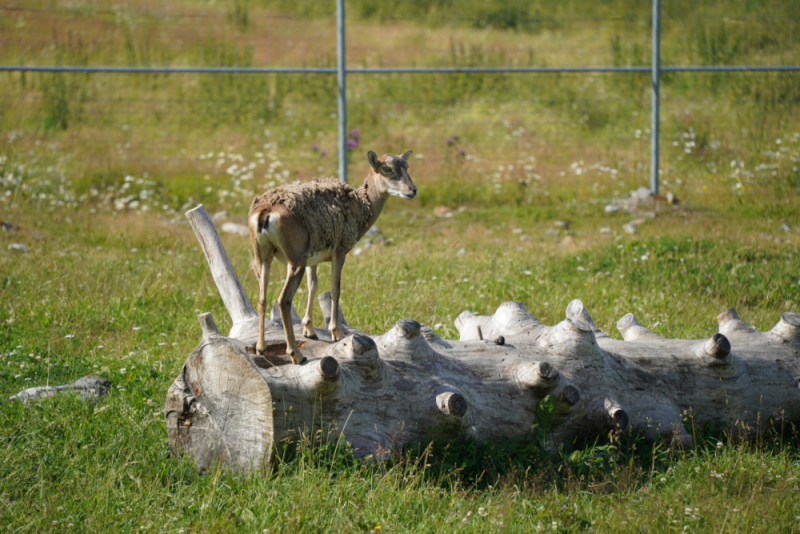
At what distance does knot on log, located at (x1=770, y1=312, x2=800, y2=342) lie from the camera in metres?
4.73

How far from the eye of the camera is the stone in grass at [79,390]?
15.4 ft

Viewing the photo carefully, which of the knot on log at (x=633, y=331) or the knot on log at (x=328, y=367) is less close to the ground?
the knot on log at (x=328, y=367)

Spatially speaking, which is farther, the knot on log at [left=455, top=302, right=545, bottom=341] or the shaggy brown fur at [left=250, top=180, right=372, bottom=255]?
the knot on log at [left=455, top=302, right=545, bottom=341]

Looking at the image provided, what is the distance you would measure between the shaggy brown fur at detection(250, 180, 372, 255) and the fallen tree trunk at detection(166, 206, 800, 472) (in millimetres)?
582

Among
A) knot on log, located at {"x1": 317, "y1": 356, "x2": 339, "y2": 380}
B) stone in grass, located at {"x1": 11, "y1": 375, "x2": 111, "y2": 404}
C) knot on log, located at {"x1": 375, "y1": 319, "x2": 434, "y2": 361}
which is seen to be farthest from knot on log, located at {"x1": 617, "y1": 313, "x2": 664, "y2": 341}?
stone in grass, located at {"x1": 11, "y1": 375, "x2": 111, "y2": 404}

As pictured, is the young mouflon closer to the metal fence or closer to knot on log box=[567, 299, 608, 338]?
knot on log box=[567, 299, 608, 338]

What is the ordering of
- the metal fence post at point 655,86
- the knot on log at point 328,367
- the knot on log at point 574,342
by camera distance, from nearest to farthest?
the knot on log at point 328,367 < the knot on log at point 574,342 < the metal fence post at point 655,86

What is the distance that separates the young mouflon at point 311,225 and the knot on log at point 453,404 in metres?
0.78

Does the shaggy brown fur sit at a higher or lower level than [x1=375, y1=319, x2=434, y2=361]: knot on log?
higher

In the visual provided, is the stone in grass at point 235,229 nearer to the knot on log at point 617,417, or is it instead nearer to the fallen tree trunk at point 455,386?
the fallen tree trunk at point 455,386

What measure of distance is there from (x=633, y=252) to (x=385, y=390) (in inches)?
215

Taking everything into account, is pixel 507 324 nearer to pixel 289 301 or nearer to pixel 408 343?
pixel 408 343

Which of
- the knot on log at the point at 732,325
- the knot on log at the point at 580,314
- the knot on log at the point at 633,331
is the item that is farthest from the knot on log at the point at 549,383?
the knot on log at the point at 732,325

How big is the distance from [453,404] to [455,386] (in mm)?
276
